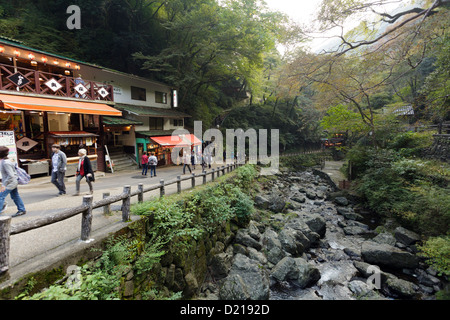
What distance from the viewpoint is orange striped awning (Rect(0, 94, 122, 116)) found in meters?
8.40

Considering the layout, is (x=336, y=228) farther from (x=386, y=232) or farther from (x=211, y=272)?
(x=211, y=272)

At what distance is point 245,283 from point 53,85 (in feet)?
43.4

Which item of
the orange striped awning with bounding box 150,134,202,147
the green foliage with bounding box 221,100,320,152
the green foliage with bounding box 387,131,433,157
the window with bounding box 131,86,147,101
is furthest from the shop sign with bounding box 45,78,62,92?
the green foliage with bounding box 387,131,433,157

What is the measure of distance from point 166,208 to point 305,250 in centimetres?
681

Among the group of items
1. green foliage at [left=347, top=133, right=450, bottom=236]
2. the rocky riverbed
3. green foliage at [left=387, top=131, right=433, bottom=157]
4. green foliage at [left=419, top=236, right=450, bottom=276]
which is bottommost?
the rocky riverbed

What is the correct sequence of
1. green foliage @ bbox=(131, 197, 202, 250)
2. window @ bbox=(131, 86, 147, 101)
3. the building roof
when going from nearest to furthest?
green foliage @ bbox=(131, 197, 202, 250)
the building roof
window @ bbox=(131, 86, 147, 101)

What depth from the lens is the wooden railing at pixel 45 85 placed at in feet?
30.8

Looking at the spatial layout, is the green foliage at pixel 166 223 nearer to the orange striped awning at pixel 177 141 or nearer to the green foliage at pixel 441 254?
the green foliage at pixel 441 254

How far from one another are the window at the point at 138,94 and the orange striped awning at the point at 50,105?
489 cm

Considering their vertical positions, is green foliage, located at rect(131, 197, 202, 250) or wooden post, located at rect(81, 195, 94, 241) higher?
wooden post, located at rect(81, 195, 94, 241)

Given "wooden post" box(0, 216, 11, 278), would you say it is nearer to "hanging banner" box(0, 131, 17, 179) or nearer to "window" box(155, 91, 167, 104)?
"hanging banner" box(0, 131, 17, 179)

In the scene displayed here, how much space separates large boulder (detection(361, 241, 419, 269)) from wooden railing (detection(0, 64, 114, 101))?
1656 centimetres

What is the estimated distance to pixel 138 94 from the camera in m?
17.9
